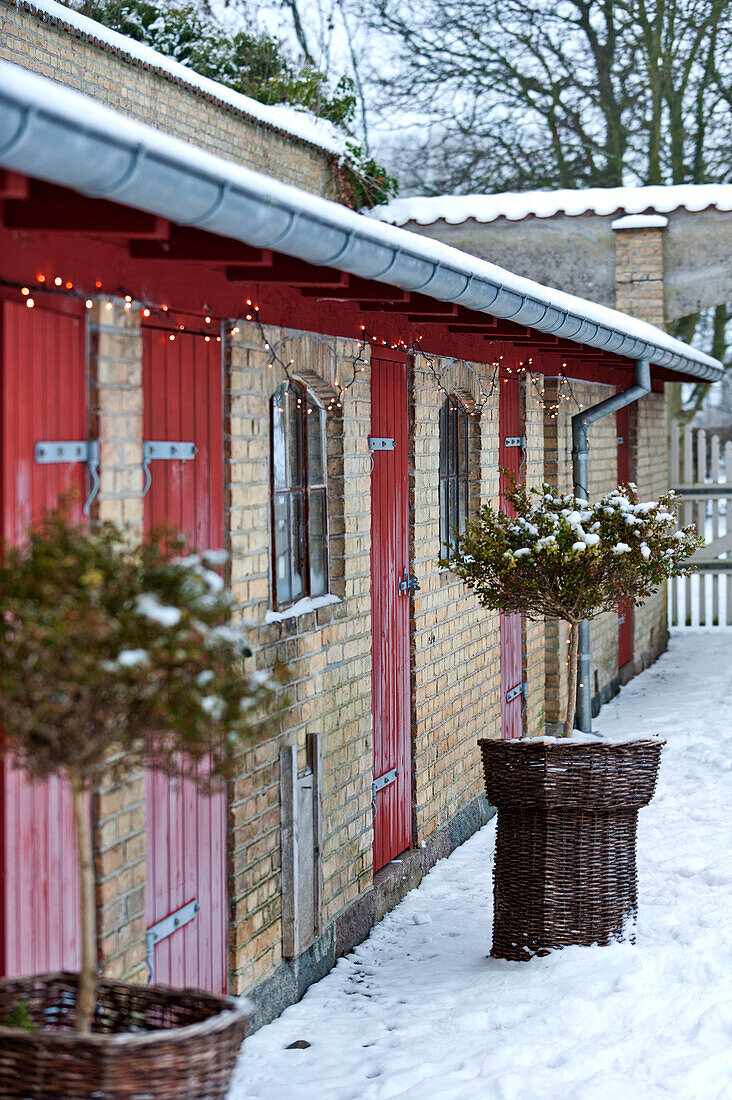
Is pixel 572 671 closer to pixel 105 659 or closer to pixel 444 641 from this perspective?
pixel 444 641

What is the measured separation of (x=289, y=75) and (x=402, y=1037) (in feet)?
41.3

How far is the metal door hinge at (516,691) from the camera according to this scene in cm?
850

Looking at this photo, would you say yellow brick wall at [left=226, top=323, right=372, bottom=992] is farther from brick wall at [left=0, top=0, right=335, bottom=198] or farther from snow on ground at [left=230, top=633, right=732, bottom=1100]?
brick wall at [left=0, top=0, right=335, bottom=198]

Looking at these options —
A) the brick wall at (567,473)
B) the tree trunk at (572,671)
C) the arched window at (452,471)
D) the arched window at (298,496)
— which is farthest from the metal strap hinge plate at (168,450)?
the brick wall at (567,473)

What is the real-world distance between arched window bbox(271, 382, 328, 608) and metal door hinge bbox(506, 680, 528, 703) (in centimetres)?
321

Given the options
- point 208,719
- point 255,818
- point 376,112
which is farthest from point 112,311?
point 376,112

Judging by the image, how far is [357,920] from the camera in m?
5.73

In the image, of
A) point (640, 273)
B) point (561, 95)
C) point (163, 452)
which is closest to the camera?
point (163, 452)

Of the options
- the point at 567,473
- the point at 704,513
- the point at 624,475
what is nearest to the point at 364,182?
the point at 624,475

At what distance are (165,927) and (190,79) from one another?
28.8ft

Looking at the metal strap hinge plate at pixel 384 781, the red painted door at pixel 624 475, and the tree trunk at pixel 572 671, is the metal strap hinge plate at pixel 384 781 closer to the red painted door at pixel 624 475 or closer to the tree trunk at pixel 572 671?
the tree trunk at pixel 572 671

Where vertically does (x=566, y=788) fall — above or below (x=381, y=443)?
below

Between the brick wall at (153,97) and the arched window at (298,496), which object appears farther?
the brick wall at (153,97)

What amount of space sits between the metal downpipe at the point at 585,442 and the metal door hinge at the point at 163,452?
539 centimetres
